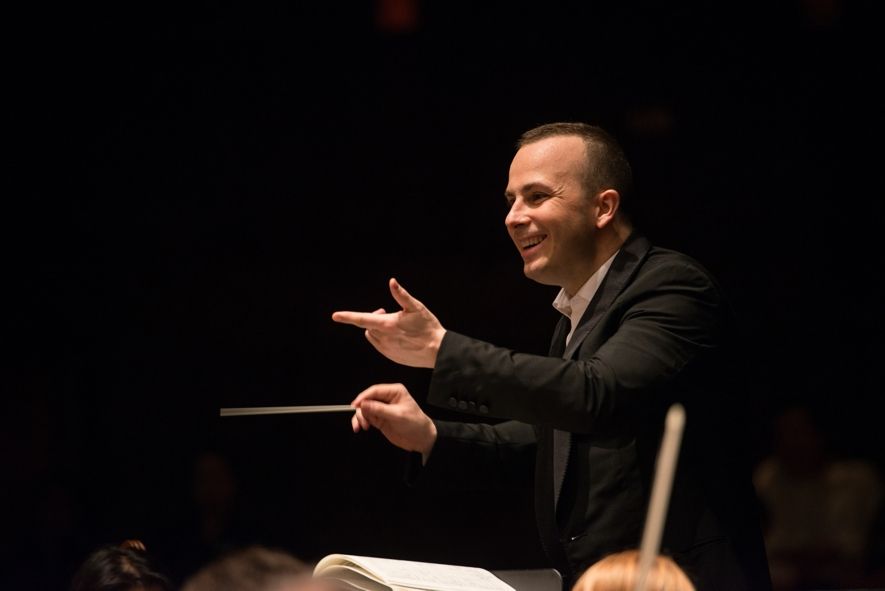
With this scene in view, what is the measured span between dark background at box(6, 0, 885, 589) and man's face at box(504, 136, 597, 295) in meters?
1.77

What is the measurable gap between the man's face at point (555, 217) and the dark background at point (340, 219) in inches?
69.8

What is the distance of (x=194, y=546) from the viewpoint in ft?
12.2

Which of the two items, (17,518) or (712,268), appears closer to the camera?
Answer: (17,518)

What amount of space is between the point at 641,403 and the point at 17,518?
2712mm

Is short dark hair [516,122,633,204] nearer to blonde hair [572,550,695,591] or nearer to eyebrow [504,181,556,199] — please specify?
eyebrow [504,181,556,199]

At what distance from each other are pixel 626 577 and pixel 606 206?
1046 mm

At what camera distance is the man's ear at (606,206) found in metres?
2.17

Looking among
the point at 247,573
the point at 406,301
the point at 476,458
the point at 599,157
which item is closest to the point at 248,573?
the point at 247,573

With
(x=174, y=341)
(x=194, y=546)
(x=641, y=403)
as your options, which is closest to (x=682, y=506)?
(x=641, y=403)

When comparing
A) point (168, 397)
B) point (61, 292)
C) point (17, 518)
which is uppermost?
point (61, 292)

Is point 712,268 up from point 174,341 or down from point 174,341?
up

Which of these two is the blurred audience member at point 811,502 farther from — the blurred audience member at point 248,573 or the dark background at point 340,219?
the blurred audience member at point 248,573

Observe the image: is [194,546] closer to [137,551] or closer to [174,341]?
[174,341]

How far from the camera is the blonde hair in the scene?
1242 mm
